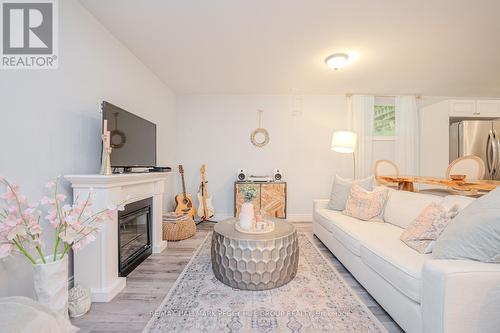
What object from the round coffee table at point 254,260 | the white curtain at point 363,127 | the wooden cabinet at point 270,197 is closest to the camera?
the round coffee table at point 254,260

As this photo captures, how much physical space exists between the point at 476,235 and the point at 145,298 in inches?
86.9

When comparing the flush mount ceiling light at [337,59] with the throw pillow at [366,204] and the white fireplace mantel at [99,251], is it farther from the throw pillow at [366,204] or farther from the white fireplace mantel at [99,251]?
the white fireplace mantel at [99,251]

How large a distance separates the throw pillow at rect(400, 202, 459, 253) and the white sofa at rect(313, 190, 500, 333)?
7cm

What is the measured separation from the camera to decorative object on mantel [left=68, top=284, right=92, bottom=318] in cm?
150

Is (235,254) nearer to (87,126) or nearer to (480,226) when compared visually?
(480,226)

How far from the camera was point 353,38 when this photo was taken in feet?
7.50

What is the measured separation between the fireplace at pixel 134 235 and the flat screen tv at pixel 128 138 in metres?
0.45

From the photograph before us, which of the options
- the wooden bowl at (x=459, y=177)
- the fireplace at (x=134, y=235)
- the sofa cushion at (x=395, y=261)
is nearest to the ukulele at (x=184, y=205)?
the fireplace at (x=134, y=235)

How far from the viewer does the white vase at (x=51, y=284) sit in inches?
49.4

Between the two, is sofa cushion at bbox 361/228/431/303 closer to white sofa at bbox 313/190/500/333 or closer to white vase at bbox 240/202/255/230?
white sofa at bbox 313/190/500/333

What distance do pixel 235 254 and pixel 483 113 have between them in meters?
4.66

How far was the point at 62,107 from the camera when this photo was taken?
171 centimetres

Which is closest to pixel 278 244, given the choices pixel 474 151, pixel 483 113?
pixel 474 151

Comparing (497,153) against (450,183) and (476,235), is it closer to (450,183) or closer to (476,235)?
(450,183)
